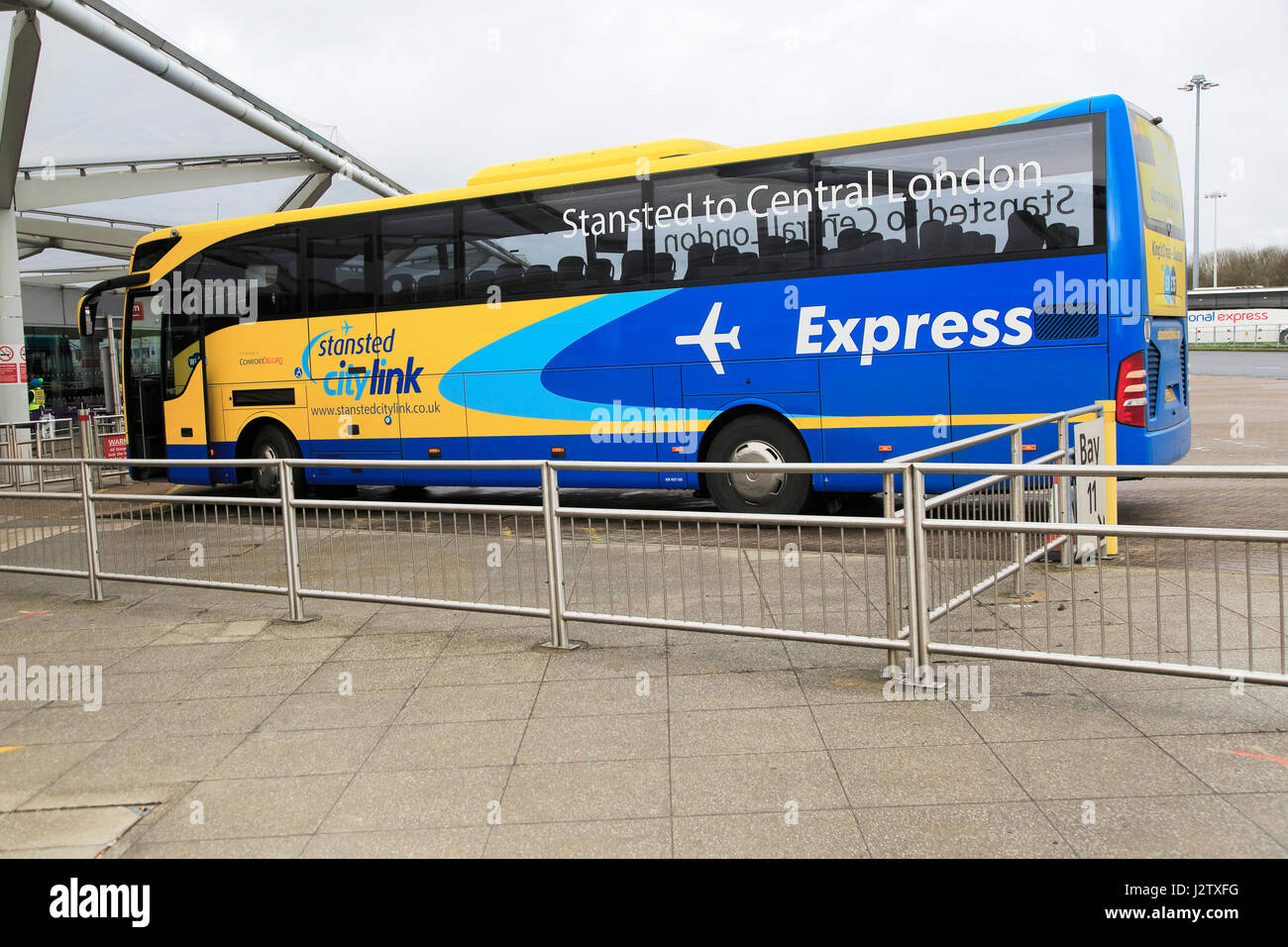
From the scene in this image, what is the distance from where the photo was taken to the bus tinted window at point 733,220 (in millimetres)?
10922

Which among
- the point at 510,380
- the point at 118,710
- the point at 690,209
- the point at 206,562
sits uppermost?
the point at 690,209

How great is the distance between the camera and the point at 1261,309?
268ft

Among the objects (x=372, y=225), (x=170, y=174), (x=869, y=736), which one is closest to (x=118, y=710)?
(x=869, y=736)

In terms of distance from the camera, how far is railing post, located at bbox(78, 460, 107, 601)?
8.65m

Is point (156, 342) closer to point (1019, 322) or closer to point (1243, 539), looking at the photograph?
point (1019, 322)

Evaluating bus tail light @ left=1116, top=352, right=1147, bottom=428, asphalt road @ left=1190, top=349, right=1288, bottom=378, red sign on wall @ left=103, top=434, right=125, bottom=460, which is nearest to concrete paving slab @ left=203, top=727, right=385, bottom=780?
bus tail light @ left=1116, top=352, right=1147, bottom=428

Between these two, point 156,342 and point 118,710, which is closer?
point 118,710

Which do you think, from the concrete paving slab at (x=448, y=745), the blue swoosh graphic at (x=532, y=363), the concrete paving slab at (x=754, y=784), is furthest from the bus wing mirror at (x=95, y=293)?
the concrete paving slab at (x=754, y=784)

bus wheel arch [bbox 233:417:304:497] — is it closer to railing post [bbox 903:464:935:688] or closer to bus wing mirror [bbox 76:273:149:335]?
bus wing mirror [bbox 76:273:149:335]

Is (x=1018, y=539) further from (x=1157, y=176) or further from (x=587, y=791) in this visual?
(x=1157, y=176)

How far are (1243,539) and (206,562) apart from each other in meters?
6.67

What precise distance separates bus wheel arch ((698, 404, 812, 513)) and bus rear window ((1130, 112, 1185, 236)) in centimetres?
388

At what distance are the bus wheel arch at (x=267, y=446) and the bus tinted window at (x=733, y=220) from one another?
5900 millimetres

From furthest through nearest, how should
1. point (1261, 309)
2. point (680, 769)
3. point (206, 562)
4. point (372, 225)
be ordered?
point (1261, 309)
point (372, 225)
point (206, 562)
point (680, 769)
